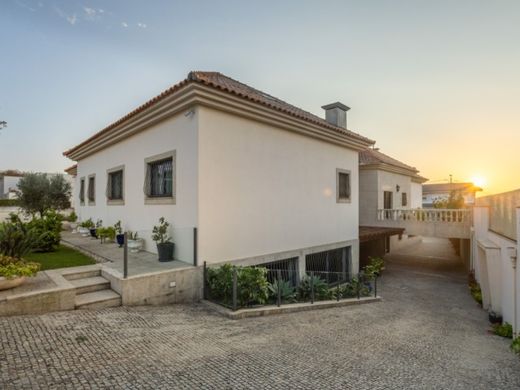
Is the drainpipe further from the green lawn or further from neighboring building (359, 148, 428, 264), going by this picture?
neighboring building (359, 148, 428, 264)

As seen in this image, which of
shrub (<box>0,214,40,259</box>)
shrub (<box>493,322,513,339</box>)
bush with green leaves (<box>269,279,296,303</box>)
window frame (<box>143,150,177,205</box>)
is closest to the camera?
shrub (<box>0,214,40,259</box>)

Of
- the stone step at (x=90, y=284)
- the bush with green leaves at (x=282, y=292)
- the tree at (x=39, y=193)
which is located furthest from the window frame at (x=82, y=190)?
the bush with green leaves at (x=282, y=292)

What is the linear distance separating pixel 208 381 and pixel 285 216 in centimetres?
728

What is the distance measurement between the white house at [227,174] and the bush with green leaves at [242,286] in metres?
0.94

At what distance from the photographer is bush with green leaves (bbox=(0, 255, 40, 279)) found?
529cm

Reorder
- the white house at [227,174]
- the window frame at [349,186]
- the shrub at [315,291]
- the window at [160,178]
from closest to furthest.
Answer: the white house at [227,174] < the window at [160,178] < the shrub at [315,291] < the window frame at [349,186]

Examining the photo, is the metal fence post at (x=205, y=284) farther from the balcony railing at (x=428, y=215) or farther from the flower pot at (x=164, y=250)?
the balcony railing at (x=428, y=215)

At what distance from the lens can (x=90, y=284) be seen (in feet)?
21.4

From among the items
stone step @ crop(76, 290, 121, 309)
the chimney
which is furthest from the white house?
the chimney

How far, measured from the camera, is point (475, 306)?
11.1 m

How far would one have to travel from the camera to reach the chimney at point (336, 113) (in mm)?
16422

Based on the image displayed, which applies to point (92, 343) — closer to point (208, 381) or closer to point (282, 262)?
point (208, 381)

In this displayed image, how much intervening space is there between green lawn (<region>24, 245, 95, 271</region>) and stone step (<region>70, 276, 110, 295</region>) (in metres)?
Answer: 1.34

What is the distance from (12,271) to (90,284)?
1535 mm
